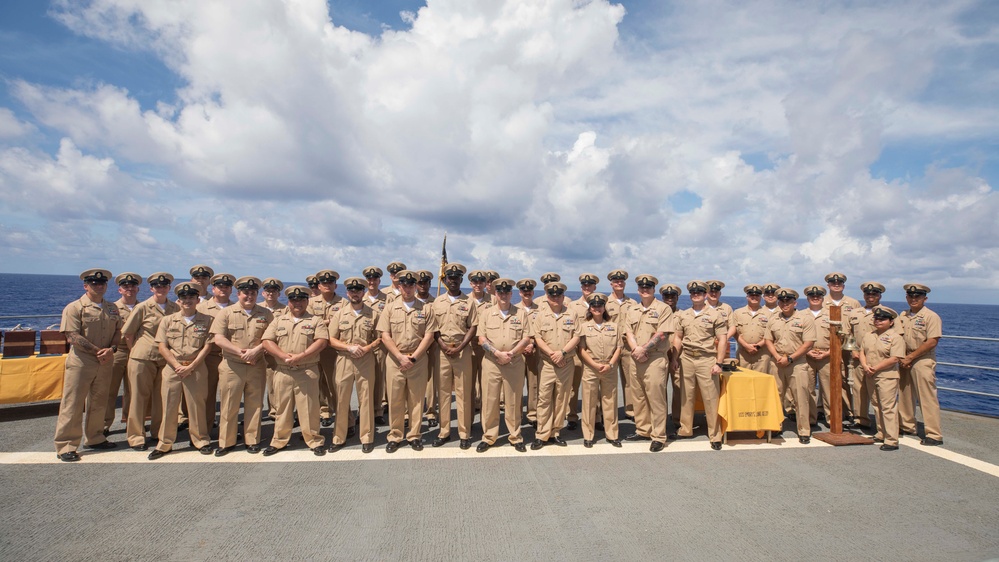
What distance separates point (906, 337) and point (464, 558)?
22.4ft

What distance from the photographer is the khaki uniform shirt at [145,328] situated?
19.1ft

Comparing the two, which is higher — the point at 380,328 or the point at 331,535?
the point at 380,328

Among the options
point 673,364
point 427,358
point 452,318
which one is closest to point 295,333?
point 427,358

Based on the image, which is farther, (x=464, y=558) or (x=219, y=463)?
(x=219, y=463)

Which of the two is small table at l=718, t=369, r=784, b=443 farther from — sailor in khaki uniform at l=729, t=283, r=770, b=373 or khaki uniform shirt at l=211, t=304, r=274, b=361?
khaki uniform shirt at l=211, t=304, r=274, b=361

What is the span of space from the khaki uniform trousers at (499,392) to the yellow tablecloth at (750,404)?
9.02 feet

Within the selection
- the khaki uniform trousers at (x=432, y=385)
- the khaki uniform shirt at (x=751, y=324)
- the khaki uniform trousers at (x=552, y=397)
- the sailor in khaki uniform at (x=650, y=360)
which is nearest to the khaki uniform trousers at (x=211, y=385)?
the khaki uniform trousers at (x=432, y=385)

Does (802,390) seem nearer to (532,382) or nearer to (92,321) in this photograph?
(532,382)

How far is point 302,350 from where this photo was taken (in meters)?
5.66

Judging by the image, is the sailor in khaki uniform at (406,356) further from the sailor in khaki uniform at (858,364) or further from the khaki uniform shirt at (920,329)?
the khaki uniform shirt at (920,329)

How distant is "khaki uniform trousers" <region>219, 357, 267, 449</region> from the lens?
5.58m

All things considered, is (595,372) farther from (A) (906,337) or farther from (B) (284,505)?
(A) (906,337)

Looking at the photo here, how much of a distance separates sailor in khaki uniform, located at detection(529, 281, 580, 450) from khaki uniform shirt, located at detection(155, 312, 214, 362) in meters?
4.17

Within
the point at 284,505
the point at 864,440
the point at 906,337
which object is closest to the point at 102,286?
the point at 284,505
